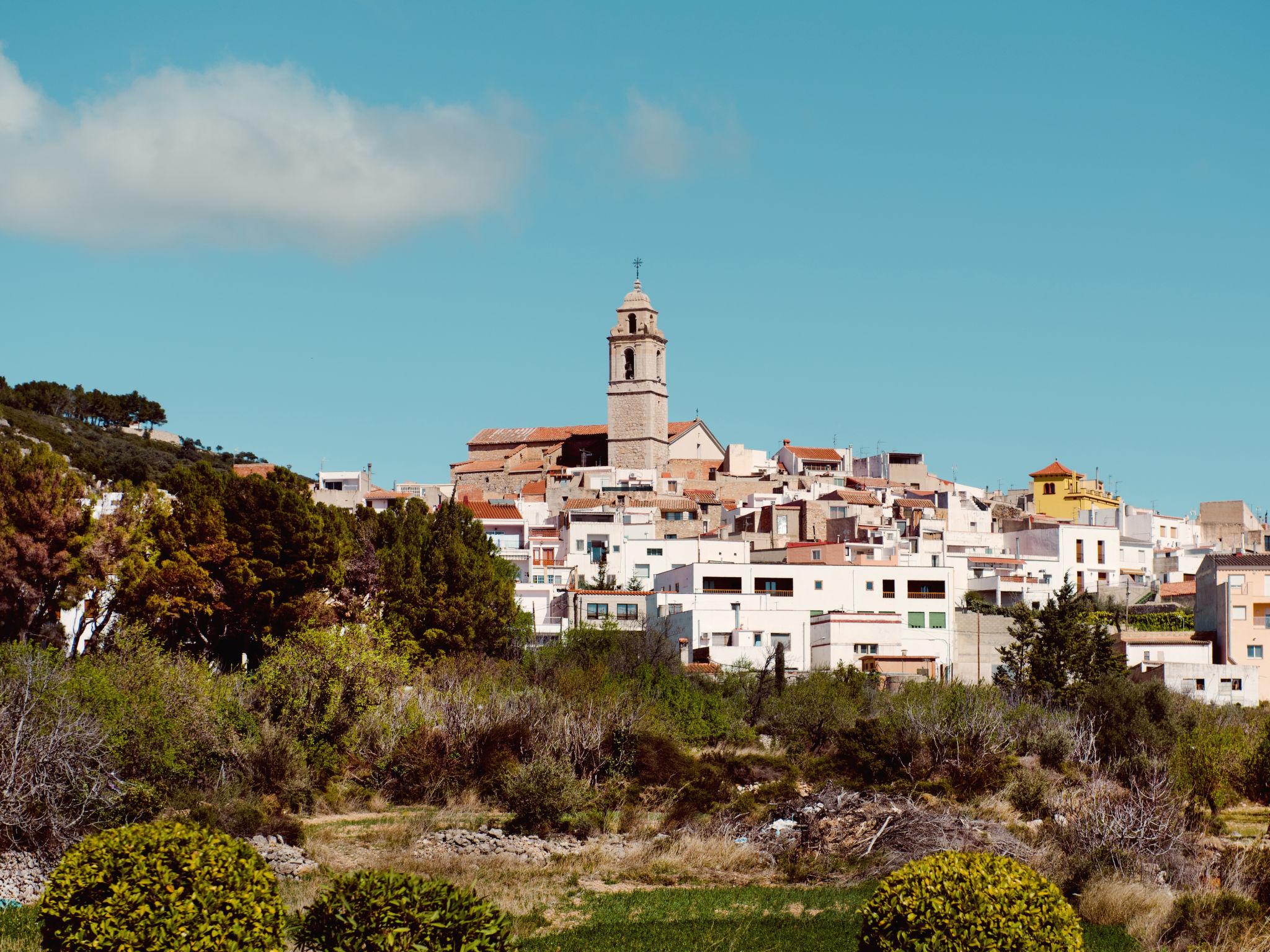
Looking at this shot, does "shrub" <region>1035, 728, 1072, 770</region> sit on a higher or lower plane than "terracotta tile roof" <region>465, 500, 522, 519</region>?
lower

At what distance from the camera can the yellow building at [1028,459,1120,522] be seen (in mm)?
96875

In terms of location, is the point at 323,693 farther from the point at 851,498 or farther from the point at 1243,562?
the point at 851,498

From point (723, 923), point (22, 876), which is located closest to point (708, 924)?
point (723, 923)

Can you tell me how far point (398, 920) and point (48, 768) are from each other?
1351 cm

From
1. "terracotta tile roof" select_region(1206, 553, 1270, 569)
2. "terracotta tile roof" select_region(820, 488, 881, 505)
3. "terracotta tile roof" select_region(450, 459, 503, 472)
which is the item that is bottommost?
"terracotta tile roof" select_region(1206, 553, 1270, 569)

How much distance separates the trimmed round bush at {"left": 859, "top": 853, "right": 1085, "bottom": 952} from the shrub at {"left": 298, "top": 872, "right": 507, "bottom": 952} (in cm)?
328

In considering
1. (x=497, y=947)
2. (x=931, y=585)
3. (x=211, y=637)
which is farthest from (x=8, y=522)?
(x=931, y=585)

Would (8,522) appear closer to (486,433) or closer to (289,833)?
(289,833)

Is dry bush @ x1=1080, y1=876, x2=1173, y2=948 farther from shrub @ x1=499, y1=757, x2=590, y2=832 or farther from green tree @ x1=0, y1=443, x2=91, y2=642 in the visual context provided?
green tree @ x1=0, y1=443, x2=91, y2=642

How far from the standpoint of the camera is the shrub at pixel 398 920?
11.8 m

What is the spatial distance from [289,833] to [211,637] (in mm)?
17069

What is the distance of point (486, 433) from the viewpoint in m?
114

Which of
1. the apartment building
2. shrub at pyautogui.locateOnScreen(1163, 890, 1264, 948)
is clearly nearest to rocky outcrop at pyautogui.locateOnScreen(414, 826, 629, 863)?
shrub at pyautogui.locateOnScreen(1163, 890, 1264, 948)

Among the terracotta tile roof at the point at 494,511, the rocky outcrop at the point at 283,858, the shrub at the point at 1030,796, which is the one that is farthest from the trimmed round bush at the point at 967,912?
the terracotta tile roof at the point at 494,511
